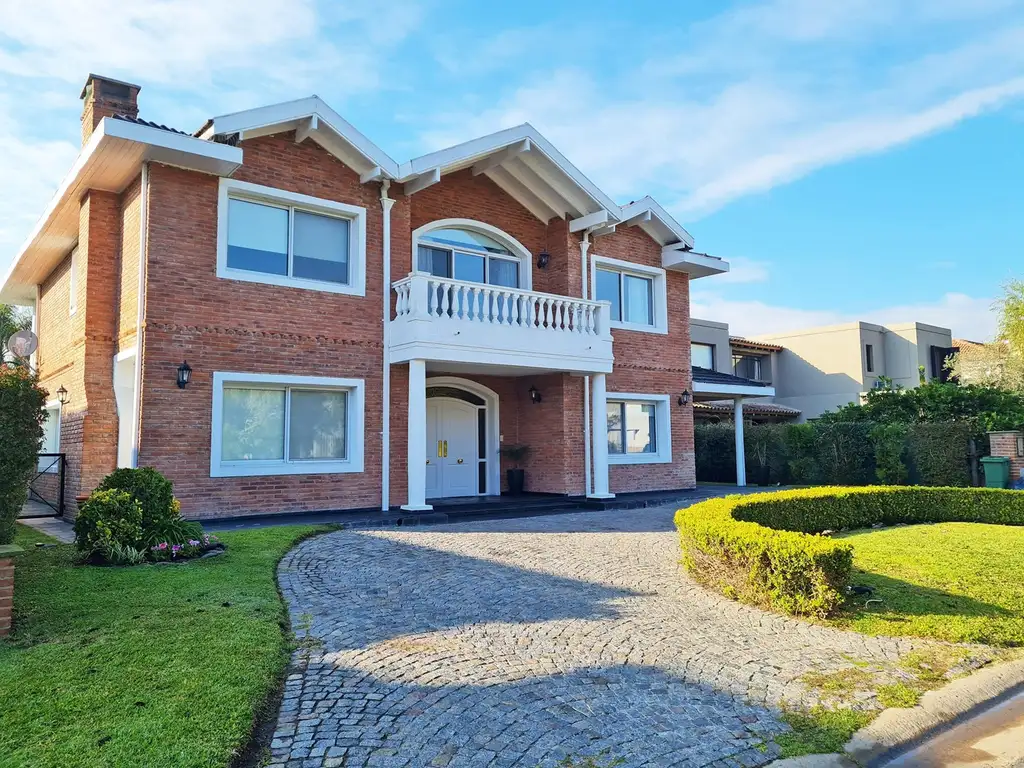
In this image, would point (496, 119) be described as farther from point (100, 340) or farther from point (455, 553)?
point (455, 553)

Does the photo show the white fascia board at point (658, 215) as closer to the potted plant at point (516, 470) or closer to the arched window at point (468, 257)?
the arched window at point (468, 257)

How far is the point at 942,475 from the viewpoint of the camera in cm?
1847

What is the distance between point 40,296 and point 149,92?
25.6 feet

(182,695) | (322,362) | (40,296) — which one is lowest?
(182,695)

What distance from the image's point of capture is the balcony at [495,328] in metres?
13.0

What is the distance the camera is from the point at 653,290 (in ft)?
61.0

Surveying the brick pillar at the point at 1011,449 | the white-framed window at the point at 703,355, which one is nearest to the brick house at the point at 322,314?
the brick pillar at the point at 1011,449

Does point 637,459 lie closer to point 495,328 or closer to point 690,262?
point 690,262

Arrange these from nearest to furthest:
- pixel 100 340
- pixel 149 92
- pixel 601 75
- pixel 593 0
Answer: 1. pixel 593 0
2. pixel 601 75
3. pixel 100 340
4. pixel 149 92

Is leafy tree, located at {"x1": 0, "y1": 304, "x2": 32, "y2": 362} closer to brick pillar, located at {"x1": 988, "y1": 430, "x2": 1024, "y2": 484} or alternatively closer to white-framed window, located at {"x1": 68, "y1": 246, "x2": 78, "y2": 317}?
white-framed window, located at {"x1": 68, "y1": 246, "x2": 78, "y2": 317}

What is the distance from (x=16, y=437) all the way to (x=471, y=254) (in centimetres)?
1069

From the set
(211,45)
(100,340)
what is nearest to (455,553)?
(211,45)

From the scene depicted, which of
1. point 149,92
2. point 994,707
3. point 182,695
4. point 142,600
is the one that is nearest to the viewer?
point 182,695

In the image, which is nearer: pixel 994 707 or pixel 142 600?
pixel 994 707
